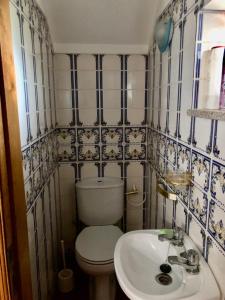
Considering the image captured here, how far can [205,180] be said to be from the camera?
995mm

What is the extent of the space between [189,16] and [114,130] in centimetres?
112

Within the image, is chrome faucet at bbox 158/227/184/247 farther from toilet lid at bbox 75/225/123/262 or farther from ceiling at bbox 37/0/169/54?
ceiling at bbox 37/0/169/54

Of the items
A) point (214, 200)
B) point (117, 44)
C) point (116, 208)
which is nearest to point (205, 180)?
point (214, 200)

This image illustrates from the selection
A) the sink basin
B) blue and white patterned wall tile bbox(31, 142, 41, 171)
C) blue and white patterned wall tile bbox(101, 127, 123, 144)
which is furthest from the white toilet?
blue and white patterned wall tile bbox(31, 142, 41, 171)

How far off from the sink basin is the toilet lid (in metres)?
0.46

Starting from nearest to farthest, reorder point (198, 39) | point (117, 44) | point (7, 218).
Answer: point (7, 218) → point (198, 39) → point (117, 44)

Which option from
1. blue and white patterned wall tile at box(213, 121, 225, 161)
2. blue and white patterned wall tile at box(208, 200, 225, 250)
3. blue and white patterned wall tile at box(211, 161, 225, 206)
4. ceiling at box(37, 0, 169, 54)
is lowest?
blue and white patterned wall tile at box(208, 200, 225, 250)

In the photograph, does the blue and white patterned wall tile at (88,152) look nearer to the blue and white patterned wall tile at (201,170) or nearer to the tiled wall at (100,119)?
the tiled wall at (100,119)

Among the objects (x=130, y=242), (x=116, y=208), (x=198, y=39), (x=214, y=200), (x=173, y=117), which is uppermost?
(x=198, y=39)

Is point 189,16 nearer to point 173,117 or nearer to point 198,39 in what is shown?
point 198,39

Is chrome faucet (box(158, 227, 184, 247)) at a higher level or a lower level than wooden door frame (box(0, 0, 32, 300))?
lower

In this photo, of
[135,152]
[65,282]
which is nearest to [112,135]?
[135,152]

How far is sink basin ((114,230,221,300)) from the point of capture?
0.88 meters

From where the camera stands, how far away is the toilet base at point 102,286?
1.72 meters
